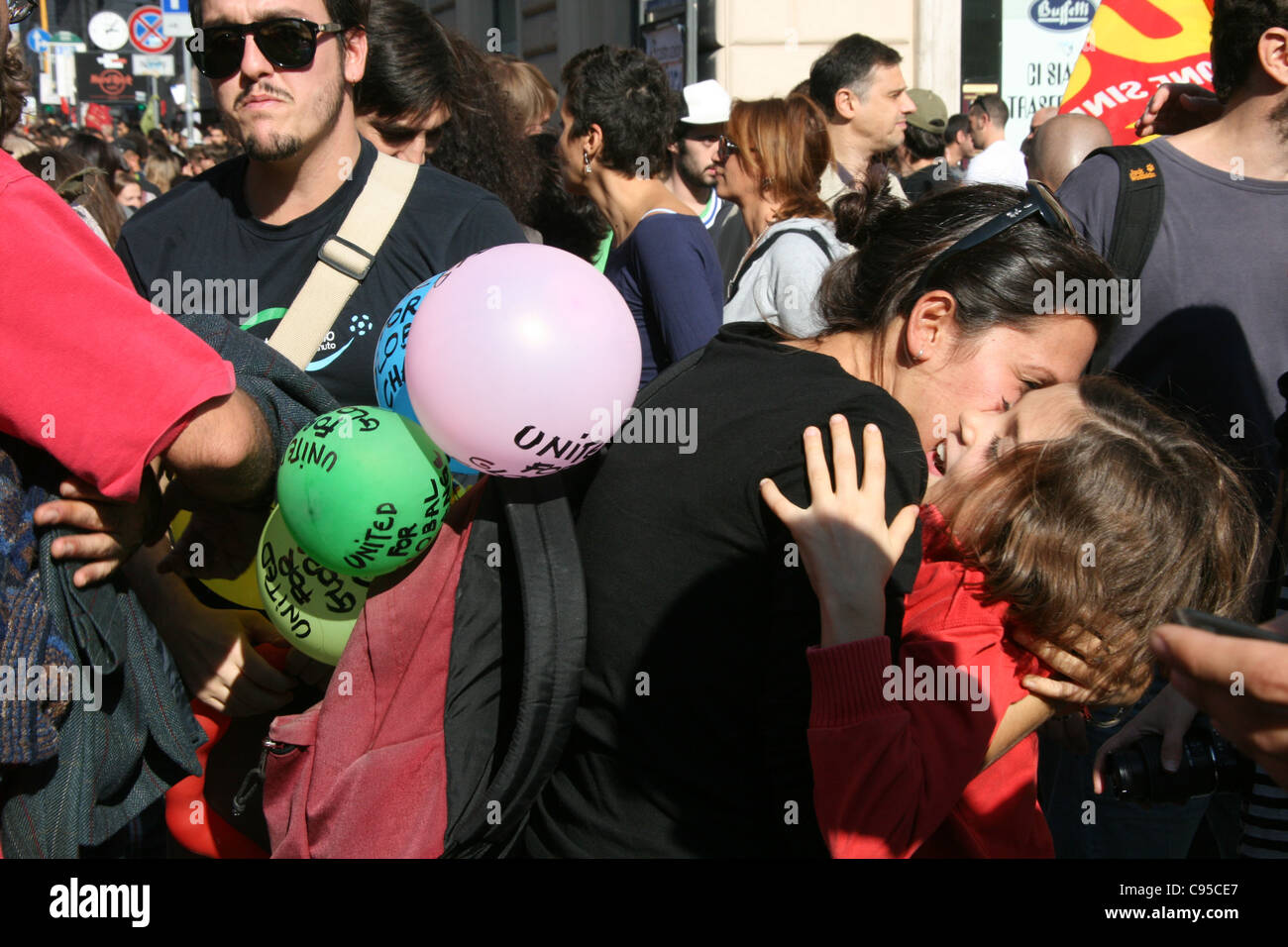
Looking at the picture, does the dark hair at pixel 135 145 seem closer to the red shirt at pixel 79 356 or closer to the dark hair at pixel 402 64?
the dark hair at pixel 402 64

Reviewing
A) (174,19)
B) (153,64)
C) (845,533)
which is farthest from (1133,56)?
(153,64)

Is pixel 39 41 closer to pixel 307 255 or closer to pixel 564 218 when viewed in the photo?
pixel 564 218

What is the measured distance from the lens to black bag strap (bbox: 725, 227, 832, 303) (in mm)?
3863

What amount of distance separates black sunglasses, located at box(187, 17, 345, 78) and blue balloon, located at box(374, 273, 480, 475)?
972 millimetres

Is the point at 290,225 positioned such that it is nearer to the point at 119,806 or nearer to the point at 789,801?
the point at 119,806

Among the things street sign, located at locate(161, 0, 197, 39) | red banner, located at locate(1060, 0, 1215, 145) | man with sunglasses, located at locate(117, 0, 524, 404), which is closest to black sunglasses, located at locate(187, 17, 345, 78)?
man with sunglasses, located at locate(117, 0, 524, 404)

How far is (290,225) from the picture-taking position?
2658mm

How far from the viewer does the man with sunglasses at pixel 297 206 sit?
2.57m

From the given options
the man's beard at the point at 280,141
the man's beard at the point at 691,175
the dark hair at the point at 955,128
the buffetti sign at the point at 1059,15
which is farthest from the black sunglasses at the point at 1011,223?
the buffetti sign at the point at 1059,15

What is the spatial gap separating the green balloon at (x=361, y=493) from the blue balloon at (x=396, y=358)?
0.29ft

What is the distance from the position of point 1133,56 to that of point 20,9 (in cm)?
410

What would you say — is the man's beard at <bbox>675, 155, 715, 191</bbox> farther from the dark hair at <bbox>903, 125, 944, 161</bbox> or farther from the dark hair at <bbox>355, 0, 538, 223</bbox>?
the dark hair at <bbox>355, 0, 538, 223</bbox>

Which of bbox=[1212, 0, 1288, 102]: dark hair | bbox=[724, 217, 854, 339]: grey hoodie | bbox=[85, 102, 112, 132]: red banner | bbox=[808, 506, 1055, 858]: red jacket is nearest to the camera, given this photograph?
bbox=[808, 506, 1055, 858]: red jacket

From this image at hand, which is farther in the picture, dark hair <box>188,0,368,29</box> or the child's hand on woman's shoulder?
dark hair <box>188,0,368,29</box>
